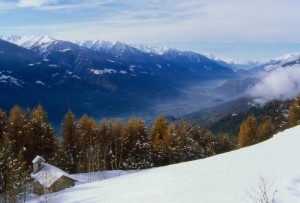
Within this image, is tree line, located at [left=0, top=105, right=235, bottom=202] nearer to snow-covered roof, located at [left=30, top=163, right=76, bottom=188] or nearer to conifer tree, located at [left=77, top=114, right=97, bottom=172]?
conifer tree, located at [left=77, top=114, right=97, bottom=172]

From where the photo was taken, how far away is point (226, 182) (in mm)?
20469

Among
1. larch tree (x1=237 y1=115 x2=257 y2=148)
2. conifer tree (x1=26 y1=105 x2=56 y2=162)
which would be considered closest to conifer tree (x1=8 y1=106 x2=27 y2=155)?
conifer tree (x1=26 y1=105 x2=56 y2=162)

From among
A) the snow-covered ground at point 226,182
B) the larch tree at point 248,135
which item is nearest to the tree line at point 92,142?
the larch tree at point 248,135

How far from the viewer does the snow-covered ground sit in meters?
17.5

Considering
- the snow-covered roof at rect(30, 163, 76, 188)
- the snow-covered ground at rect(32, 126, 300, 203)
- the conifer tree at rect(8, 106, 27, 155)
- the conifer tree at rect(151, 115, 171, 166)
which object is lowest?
the conifer tree at rect(151, 115, 171, 166)

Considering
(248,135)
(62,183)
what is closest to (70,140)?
(62,183)

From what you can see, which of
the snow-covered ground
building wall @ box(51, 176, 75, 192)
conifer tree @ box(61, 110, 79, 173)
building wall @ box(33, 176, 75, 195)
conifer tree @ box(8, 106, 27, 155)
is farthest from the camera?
conifer tree @ box(61, 110, 79, 173)

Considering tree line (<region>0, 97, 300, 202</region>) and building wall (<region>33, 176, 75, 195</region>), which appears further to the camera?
tree line (<region>0, 97, 300, 202</region>)

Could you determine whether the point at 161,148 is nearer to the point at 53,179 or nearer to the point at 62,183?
the point at 62,183

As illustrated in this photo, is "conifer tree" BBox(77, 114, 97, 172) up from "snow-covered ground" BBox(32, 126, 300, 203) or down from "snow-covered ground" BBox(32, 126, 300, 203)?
down

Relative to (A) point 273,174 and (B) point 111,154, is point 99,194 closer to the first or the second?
(A) point 273,174

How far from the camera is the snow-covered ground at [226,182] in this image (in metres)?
17.5

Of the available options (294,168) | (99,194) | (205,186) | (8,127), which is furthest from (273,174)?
(8,127)

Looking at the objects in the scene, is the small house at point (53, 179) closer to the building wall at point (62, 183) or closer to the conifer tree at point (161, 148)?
the building wall at point (62, 183)
